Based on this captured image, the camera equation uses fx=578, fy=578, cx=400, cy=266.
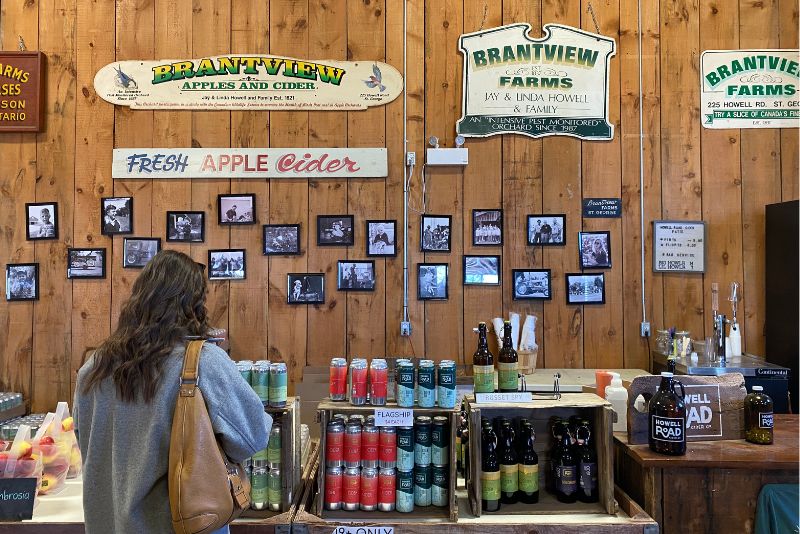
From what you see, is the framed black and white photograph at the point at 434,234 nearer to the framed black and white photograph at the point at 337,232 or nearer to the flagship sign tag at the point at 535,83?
the framed black and white photograph at the point at 337,232

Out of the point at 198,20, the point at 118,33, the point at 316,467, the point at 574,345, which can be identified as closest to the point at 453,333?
the point at 574,345

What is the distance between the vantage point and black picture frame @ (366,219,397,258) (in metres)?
3.80

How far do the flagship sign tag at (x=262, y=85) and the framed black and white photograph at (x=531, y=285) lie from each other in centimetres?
145

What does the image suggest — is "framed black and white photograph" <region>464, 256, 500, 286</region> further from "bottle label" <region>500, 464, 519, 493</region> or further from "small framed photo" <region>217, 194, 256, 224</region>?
"bottle label" <region>500, 464, 519, 493</region>

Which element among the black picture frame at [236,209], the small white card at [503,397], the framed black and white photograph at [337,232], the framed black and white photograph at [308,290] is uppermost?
the black picture frame at [236,209]

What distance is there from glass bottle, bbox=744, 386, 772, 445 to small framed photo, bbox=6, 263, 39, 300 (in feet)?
13.5

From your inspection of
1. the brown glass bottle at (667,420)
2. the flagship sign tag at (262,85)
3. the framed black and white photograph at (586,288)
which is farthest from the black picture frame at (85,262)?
the brown glass bottle at (667,420)

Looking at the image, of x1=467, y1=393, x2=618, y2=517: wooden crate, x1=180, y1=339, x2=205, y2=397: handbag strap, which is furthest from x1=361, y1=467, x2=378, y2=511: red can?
x1=180, y1=339, x2=205, y2=397: handbag strap

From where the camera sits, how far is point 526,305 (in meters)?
3.80

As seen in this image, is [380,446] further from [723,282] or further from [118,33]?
[118,33]

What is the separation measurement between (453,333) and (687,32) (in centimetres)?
255

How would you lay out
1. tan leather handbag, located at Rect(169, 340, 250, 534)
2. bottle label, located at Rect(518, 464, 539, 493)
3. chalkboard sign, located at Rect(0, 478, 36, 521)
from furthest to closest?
1. bottle label, located at Rect(518, 464, 539, 493)
2. chalkboard sign, located at Rect(0, 478, 36, 521)
3. tan leather handbag, located at Rect(169, 340, 250, 534)

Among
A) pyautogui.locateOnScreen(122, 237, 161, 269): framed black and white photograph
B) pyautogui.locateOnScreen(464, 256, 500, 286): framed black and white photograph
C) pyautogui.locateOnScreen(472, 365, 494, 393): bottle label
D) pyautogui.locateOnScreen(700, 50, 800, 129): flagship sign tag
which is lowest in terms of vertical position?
pyautogui.locateOnScreen(472, 365, 494, 393): bottle label

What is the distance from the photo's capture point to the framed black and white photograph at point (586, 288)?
3789mm
